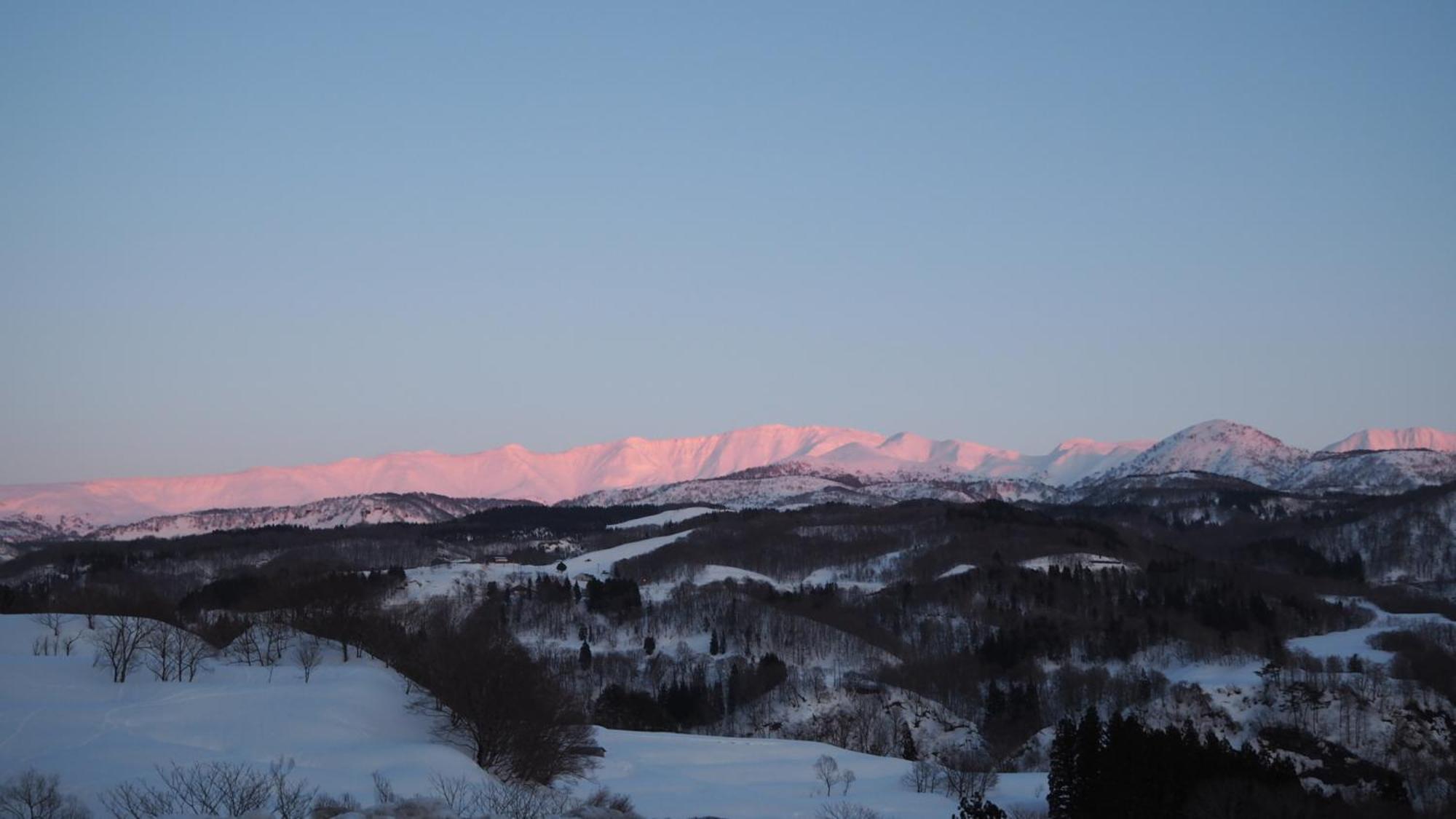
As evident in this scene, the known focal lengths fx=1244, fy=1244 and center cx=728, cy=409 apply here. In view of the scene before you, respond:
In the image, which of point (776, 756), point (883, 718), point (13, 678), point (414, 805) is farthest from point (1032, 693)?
point (414, 805)

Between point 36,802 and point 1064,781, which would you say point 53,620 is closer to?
point 36,802

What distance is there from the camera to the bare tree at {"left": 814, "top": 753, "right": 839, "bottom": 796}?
83188 millimetres

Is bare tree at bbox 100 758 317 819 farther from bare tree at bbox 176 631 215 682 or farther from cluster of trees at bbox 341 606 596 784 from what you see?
bare tree at bbox 176 631 215 682

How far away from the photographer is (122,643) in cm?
8325

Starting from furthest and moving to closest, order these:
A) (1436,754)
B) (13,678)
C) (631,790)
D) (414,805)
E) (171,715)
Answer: (1436,754), (631,790), (13,678), (171,715), (414,805)

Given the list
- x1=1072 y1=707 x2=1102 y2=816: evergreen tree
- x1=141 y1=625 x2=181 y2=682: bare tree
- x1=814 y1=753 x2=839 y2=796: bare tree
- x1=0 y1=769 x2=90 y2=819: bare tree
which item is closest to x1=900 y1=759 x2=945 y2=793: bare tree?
x1=814 y1=753 x2=839 y2=796: bare tree

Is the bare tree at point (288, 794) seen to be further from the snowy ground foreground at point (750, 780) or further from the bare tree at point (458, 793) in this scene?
the snowy ground foreground at point (750, 780)

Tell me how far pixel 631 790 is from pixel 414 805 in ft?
123

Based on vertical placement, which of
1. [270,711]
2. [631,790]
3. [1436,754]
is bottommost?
[1436,754]

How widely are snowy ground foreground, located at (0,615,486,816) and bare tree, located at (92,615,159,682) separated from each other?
120 cm

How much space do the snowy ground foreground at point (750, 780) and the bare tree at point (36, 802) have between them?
3159 centimetres

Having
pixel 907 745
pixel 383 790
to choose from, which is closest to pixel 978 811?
pixel 383 790

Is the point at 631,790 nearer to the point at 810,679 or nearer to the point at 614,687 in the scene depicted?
the point at 614,687

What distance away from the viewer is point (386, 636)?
310 ft
